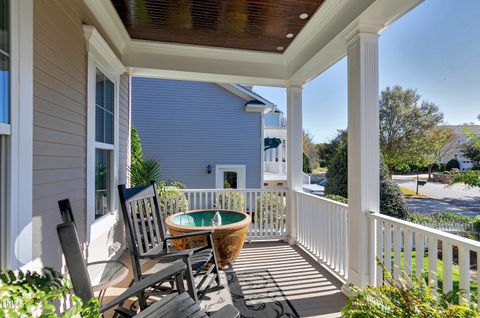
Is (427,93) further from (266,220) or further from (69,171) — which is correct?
(69,171)

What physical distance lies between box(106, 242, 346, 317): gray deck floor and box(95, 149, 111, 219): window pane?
94cm

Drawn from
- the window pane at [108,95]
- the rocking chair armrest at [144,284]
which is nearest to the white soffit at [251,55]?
the window pane at [108,95]

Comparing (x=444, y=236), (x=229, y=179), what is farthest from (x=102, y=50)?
(x=229, y=179)

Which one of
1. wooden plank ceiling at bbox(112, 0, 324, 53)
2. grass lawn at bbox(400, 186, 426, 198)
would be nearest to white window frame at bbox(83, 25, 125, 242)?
wooden plank ceiling at bbox(112, 0, 324, 53)

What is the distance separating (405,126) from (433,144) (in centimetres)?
96

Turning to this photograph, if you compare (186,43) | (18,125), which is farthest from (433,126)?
(18,125)

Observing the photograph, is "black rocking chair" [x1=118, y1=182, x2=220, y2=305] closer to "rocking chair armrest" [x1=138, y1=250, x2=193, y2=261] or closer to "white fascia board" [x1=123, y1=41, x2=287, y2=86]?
"rocking chair armrest" [x1=138, y1=250, x2=193, y2=261]

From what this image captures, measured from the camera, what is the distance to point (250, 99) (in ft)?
27.6

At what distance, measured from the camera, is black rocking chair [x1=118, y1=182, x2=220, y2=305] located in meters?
2.17

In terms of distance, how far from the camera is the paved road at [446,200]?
6316mm

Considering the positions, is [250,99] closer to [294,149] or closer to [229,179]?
[229,179]

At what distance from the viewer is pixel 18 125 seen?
1.49 meters

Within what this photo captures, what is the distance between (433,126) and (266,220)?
23.5 feet

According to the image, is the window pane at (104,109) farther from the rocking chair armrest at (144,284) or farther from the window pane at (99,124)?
the rocking chair armrest at (144,284)
